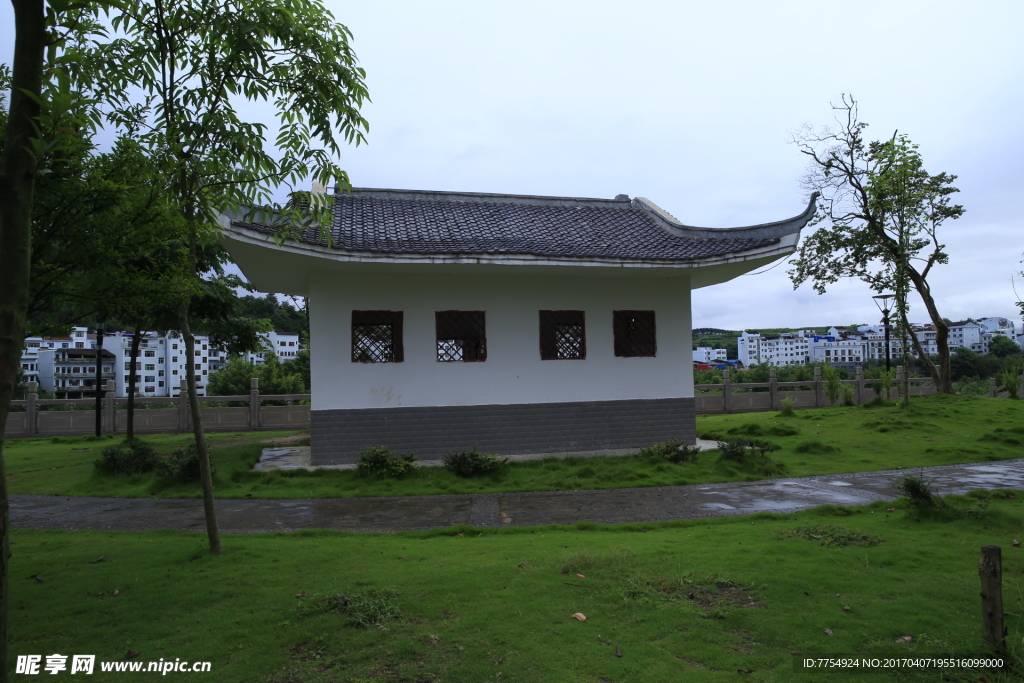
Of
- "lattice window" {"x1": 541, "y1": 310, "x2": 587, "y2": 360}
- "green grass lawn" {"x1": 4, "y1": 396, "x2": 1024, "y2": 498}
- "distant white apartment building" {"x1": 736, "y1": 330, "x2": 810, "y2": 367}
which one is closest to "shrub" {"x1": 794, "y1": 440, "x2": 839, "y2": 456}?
"green grass lawn" {"x1": 4, "y1": 396, "x2": 1024, "y2": 498}

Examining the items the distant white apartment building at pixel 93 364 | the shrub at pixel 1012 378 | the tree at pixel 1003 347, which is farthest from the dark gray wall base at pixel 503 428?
the tree at pixel 1003 347

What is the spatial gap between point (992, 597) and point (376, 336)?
31.7ft

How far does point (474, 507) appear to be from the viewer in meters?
8.27

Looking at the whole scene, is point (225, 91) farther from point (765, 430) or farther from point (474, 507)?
point (765, 430)

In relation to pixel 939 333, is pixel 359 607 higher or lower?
lower

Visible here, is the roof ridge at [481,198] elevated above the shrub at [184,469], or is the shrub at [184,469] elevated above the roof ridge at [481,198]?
the roof ridge at [481,198]

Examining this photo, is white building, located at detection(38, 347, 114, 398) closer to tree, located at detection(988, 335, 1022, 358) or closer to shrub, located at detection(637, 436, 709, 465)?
shrub, located at detection(637, 436, 709, 465)

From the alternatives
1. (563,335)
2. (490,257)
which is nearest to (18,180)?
(490,257)

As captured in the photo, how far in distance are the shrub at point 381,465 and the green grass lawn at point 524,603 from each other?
12.1 ft

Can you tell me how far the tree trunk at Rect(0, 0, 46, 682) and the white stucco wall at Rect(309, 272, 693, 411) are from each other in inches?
321

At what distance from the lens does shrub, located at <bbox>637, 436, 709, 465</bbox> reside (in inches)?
440

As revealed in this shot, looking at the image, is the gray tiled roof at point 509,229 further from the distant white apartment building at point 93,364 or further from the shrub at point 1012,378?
the distant white apartment building at point 93,364

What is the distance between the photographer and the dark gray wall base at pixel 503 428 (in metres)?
11.1

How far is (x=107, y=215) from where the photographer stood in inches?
192
